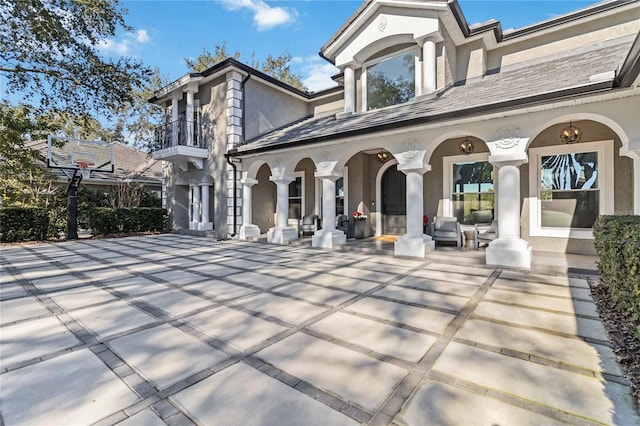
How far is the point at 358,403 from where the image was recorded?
2.01 metres

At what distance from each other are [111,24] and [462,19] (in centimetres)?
1043

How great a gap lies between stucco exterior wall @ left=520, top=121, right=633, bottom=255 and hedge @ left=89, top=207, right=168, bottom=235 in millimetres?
14018

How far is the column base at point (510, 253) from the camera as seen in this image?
5715 millimetres

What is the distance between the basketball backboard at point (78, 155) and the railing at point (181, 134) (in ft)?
7.36

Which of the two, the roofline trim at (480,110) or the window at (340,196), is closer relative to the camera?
the roofline trim at (480,110)

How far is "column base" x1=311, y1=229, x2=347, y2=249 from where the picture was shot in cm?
868

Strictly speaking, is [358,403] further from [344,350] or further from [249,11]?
[249,11]

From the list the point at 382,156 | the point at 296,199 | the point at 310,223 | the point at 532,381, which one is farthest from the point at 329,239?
the point at 532,381

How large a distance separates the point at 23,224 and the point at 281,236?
9.30m

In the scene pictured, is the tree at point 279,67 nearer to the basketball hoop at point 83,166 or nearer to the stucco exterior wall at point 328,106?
the stucco exterior wall at point 328,106

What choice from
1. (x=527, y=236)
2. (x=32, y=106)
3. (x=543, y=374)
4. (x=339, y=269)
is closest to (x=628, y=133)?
(x=527, y=236)

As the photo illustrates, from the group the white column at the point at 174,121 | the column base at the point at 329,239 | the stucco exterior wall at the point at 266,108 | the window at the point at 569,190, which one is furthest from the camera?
the white column at the point at 174,121

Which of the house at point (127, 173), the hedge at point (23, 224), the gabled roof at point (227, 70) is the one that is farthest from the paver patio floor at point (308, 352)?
the house at point (127, 173)

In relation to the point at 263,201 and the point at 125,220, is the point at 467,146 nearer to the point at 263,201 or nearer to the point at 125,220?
the point at 263,201
